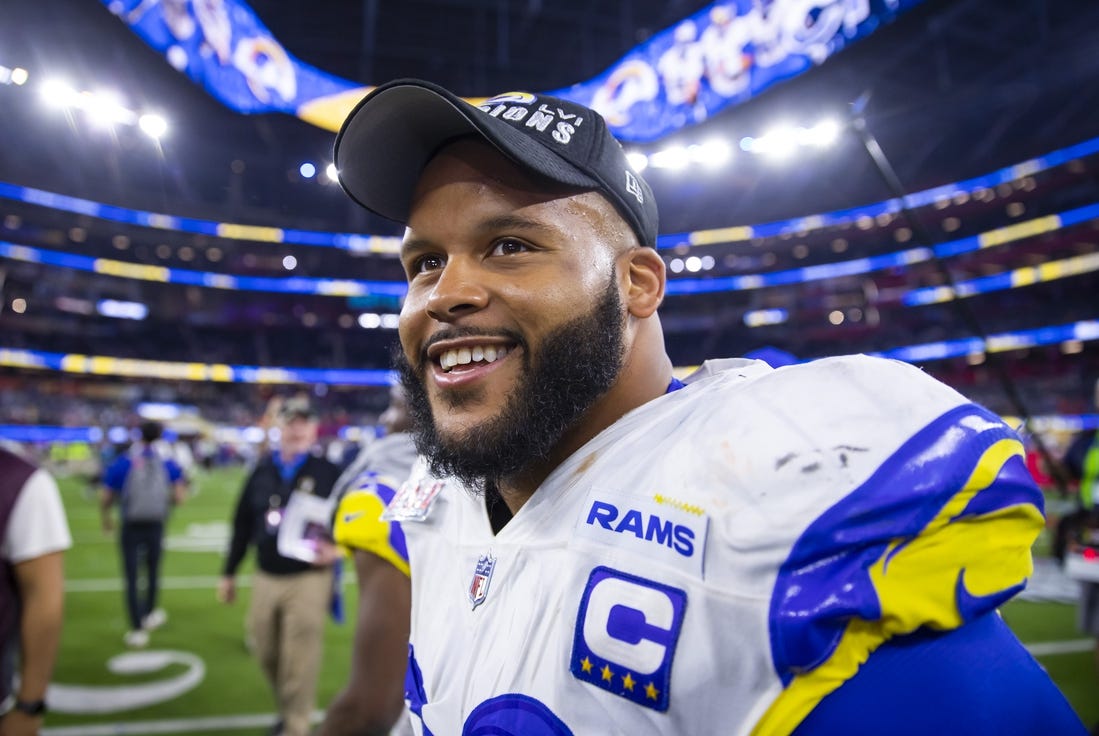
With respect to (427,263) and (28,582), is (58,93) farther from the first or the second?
(427,263)

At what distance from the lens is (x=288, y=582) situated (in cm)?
425

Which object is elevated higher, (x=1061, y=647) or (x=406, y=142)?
(x=406, y=142)

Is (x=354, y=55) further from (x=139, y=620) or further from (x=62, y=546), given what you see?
(x=62, y=546)

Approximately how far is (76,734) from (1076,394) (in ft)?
118

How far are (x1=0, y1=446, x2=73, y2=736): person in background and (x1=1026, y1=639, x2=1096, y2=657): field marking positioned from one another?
21.5ft

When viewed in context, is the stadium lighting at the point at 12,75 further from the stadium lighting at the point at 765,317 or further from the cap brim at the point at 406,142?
the stadium lighting at the point at 765,317

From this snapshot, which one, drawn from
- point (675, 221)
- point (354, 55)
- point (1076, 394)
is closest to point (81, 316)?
point (354, 55)

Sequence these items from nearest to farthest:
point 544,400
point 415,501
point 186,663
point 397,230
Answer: point 544,400 < point 415,501 < point 186,663 < point 397,230

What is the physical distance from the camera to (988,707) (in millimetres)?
694

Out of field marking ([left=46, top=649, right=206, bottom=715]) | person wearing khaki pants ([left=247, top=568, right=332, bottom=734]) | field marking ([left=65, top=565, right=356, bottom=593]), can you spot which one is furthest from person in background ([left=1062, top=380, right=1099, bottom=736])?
field marking ([left=65, top=565, right=356, bottom=593])

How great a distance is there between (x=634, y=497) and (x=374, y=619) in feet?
5.20

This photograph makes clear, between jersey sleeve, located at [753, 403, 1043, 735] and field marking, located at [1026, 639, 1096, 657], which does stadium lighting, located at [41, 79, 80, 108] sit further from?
field marking, located at [1026, 639, 1096, 657]

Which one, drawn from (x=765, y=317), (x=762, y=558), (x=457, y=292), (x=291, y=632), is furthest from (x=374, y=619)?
(x=765, y=317)

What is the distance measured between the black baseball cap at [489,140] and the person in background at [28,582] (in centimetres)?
198
